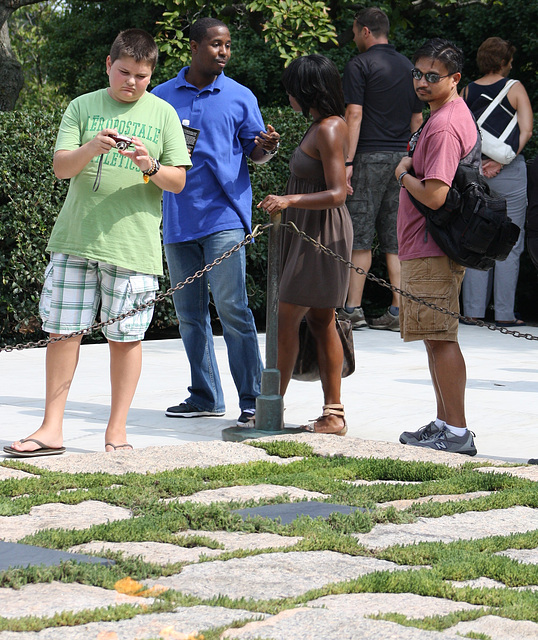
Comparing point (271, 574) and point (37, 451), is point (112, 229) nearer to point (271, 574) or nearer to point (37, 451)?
point (37, 451)

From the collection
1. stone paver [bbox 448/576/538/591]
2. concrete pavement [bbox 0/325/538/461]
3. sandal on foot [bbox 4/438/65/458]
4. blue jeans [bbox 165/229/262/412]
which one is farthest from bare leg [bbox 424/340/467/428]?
stone paver [bbox 448/576/538/591]

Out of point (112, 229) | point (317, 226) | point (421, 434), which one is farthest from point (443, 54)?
point (421, 434)

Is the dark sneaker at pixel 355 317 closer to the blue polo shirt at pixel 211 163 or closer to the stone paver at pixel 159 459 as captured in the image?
the blue polo shirt at pixel 211 163

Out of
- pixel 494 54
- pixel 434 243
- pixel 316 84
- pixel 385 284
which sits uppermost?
pixel 494 54

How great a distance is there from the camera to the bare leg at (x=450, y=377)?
512 centimetres

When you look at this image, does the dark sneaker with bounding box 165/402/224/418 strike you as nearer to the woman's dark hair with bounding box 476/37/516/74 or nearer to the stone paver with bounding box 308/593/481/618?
the stone paver with bounding box 308/593/481/618

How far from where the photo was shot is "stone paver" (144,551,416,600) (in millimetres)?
2842

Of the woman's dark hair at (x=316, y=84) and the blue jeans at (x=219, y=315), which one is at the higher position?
the woman's dark hair at (x=316, y=84)

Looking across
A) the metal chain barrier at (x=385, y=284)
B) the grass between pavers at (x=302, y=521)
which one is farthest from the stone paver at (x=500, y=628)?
the metal chain barrier at (x=385, y=284)

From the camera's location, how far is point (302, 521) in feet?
11.7

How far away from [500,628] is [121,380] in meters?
2.74

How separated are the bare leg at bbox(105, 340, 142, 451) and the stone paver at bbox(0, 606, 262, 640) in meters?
2.36

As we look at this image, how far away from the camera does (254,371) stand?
5.83 meters

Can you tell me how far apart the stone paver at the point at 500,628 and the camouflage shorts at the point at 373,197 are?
722 cm
